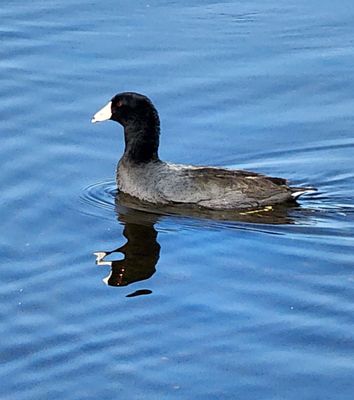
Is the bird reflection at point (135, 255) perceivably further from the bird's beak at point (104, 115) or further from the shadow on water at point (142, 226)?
the bird's beak at point (104, 115)

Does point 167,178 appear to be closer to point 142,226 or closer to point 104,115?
point 142,226

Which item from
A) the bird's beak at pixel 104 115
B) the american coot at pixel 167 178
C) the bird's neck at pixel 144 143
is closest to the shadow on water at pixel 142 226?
the american coot at pixel 167 178

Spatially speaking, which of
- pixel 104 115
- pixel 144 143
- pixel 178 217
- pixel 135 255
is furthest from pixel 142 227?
pixel 104 115

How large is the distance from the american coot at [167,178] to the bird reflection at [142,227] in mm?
112

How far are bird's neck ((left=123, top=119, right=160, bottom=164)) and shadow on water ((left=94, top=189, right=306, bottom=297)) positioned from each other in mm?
442

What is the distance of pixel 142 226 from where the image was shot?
1198 cm

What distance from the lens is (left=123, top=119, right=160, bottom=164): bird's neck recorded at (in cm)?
1300

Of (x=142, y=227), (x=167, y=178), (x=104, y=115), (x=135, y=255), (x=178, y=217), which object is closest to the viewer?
(x=135, y=255)

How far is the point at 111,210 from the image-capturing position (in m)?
12.4

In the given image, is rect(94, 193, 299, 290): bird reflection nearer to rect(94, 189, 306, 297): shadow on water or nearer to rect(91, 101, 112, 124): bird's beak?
rect(94, 189, 306, 297): shadow on water

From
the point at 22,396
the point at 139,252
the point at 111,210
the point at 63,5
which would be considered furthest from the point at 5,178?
the point at 63,5

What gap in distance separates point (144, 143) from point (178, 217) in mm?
1172

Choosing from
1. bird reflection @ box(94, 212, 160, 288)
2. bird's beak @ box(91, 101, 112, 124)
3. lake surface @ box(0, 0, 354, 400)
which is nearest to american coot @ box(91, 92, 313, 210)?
bird's beak @ box(91, 101, 112, 124)

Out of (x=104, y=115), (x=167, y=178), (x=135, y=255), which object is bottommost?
(x=135, y=255)
